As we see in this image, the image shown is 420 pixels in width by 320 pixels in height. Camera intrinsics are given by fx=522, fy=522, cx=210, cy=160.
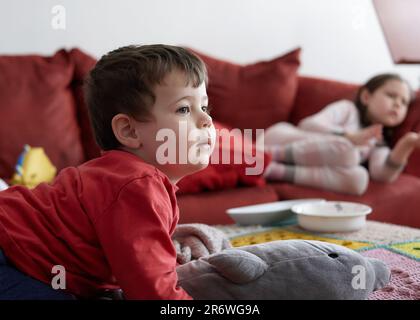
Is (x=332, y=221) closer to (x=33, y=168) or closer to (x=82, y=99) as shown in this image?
(x=33, y=168)

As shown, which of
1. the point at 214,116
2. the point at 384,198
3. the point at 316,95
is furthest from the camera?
the point at 316,95

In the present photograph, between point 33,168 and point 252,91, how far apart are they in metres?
0.98

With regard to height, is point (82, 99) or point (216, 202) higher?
point (82, 99)

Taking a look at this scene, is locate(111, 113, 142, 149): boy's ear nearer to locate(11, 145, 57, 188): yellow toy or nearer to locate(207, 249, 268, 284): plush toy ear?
locate(207, 249, 268, 284): plush toy ear

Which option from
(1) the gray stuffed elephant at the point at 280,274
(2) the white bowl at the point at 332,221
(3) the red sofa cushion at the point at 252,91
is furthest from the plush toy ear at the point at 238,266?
(3) the red sofa cushion at the point at 252,91

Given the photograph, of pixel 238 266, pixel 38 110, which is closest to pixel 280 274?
pixel 238 266

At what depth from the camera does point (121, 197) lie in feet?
2.41

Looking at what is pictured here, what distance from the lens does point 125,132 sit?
0.88 metres

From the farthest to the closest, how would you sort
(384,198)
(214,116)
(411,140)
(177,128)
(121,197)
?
(214,116), (411,140), (384,198), (177,128), (121,197)

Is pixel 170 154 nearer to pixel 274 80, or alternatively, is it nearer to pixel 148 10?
pixel 274 80

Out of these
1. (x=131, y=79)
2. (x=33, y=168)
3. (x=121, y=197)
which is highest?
(x=131, y=79)

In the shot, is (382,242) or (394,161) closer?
(382,242)

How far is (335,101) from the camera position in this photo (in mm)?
2268

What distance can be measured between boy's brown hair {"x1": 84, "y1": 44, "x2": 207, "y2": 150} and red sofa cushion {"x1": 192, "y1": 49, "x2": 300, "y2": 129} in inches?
50.2
